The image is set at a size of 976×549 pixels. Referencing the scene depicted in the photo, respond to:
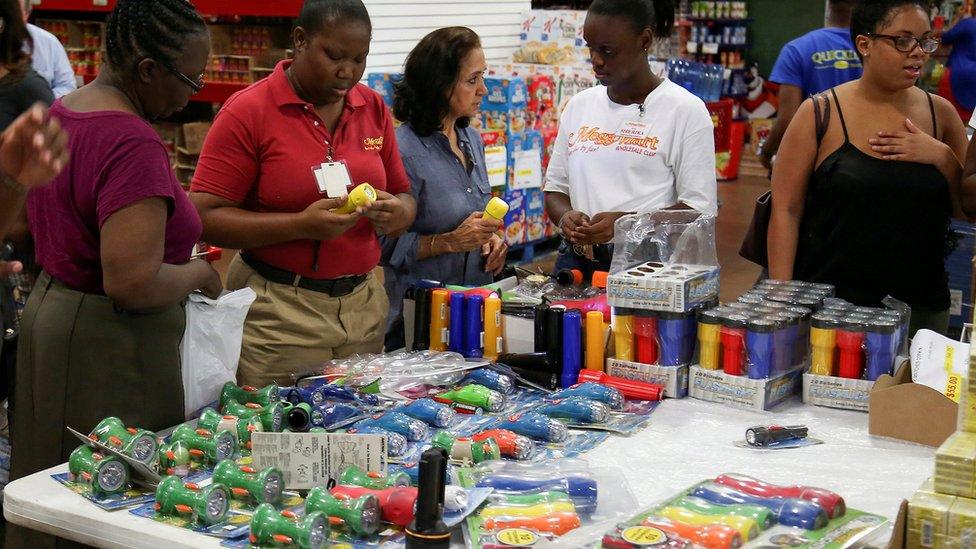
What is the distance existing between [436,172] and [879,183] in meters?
1.45

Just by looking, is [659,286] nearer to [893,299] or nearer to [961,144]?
[893,299]

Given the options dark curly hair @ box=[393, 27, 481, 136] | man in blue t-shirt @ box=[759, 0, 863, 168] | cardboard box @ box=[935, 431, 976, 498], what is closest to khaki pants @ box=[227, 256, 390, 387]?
dark curly hair @ box=[393, 27, 481, 136]

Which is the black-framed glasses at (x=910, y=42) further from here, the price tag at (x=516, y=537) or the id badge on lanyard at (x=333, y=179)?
the price tag at (x=516, y=537)

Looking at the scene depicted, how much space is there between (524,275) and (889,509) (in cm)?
169

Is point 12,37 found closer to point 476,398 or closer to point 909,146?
point 476,398

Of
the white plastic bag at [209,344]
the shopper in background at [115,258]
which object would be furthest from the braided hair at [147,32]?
the white plastic bag at [209,344]

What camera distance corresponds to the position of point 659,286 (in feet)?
9.48

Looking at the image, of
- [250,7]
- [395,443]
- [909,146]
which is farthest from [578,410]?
[250,7]

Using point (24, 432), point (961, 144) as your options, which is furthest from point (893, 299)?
point (24, 432)

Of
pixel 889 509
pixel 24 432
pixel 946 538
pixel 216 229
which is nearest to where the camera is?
pixel 946 538

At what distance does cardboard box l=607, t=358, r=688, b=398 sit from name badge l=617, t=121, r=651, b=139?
1.04m

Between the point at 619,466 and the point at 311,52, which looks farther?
the point at 311,52

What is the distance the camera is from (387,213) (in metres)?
3.21

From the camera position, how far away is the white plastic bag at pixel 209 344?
2.78 metres
